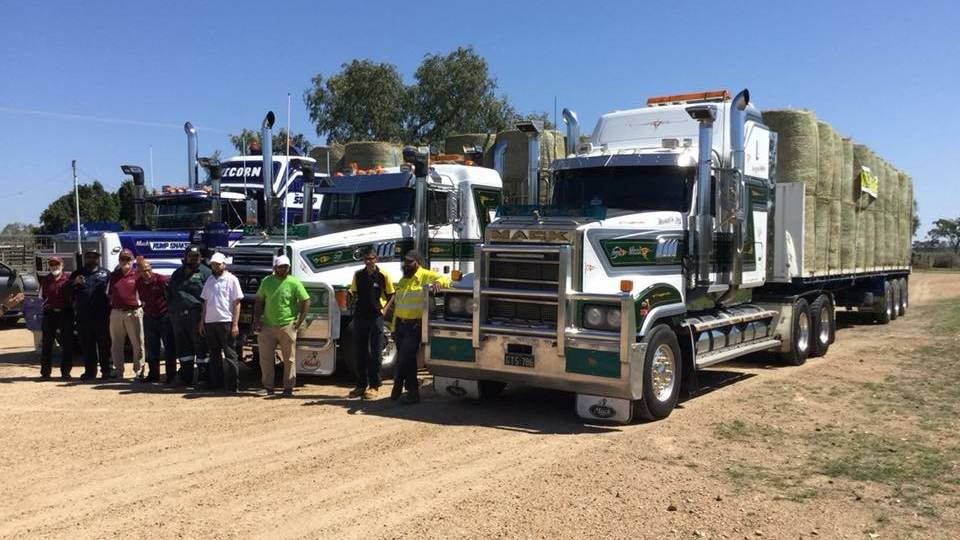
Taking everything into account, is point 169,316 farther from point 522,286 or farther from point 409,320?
point 522,286

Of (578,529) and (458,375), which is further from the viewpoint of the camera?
(458,375)

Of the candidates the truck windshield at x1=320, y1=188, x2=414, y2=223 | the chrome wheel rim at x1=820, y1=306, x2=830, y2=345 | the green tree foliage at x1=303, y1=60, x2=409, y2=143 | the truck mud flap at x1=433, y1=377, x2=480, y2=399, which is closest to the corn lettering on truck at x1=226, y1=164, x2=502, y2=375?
the truck windshield at x1=320, y1=188, x2=414, y2=223

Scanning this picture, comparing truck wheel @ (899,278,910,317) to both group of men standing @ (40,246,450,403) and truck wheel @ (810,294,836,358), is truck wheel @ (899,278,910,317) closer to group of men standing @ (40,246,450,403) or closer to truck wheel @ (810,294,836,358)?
truck wheel @ (810,294,836,358)

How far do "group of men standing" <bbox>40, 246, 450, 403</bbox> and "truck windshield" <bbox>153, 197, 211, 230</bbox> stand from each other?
335 centimetres

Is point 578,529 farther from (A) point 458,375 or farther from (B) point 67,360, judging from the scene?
(B) point 67,360

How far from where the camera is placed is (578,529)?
17.1ft

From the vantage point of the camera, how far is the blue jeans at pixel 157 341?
10664mm

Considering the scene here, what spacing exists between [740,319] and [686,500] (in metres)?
5.25

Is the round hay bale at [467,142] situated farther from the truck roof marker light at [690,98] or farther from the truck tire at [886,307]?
the truck tire at [886,307]

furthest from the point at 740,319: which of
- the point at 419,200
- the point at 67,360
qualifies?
the point at 67,360

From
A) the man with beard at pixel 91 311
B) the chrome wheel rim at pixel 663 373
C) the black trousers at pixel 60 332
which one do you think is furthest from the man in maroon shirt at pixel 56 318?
the chrome wheel rim at pixel 663 373

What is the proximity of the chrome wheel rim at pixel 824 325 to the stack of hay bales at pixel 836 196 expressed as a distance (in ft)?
2.14

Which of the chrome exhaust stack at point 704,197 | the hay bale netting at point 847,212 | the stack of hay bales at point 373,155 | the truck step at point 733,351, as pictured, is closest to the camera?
the chrome exhaust stack at point 704,197

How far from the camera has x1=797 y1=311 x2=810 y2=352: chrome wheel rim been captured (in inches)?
495
